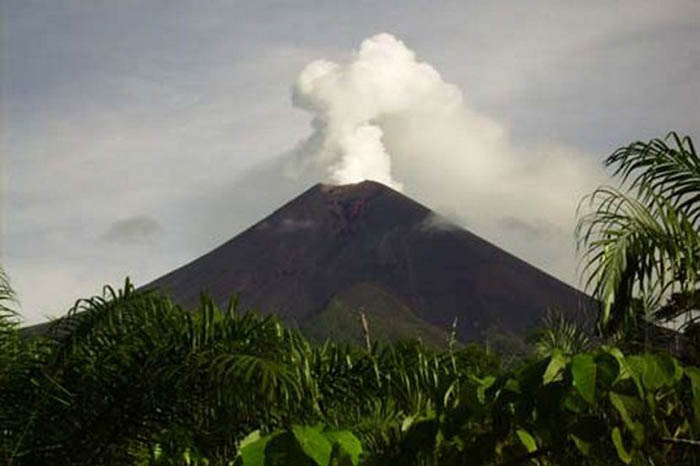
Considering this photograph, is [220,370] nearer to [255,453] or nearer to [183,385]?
[183,385]

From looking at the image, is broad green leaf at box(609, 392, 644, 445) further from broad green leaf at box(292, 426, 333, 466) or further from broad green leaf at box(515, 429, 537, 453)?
broad green leaf at box(292, 426, 333, 466)

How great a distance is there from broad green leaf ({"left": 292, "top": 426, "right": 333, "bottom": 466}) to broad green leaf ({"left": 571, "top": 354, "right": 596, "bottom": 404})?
1.73ft

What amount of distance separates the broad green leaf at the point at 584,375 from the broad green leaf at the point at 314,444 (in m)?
0.53

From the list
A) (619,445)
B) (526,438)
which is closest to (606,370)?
(619,445)

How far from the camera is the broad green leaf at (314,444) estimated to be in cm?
215

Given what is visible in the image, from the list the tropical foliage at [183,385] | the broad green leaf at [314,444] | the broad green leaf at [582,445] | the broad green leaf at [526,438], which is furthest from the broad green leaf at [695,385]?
the broad green leaf at [314,444]

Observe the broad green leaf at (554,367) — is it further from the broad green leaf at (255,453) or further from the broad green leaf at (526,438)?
the broad green leaf at (255,453)

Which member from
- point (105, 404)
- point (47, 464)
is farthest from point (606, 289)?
point (47, 464)

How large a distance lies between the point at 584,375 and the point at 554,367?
0.09 metres

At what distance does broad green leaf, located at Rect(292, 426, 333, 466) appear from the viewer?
215 centimetres

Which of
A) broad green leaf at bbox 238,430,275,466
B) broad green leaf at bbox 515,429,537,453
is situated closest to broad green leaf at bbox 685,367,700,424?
broad green leaf at bbox 515,429,537,453

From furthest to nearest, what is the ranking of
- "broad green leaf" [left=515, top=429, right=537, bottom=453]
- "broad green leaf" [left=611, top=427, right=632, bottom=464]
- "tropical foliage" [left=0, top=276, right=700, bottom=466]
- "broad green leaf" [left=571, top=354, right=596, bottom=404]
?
"tropical foliage" [left=0, top=276, right=700, bottom=466] → "broad green leaf" [left=515, top=429, right=537, bottom=453] → "broad green leaf" [left=611, top=427, right=632, bottom=464] → "broad green leaf" [left=571, top=354, right=596, bottom=404]

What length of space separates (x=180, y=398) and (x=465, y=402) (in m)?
2.76

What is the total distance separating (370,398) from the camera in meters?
5.46
